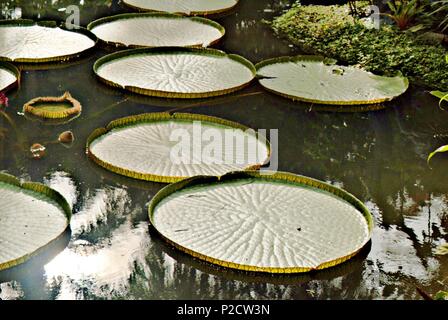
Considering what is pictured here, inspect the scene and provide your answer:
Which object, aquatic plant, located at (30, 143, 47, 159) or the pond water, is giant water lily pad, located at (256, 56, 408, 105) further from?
aquatic plant, located at (30, 143, 47, 159)

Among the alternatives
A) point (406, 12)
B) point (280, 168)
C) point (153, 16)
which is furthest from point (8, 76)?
point (406, 12)

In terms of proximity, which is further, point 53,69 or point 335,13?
point 335,13

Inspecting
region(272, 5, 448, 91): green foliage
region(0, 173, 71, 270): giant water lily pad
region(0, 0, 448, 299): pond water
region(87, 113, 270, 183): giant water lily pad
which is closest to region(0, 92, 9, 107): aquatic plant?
region(0, 0, 448, 299): pond water

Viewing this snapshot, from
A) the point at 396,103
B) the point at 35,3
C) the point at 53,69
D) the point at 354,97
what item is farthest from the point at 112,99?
the point at 35,3

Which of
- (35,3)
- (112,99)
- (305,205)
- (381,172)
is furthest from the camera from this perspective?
(35,3)

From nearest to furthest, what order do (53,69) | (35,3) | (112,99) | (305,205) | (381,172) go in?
1. (305,205)
2. (381,172)
3. (112,99)
4. (53,69)
5. (35,3)
